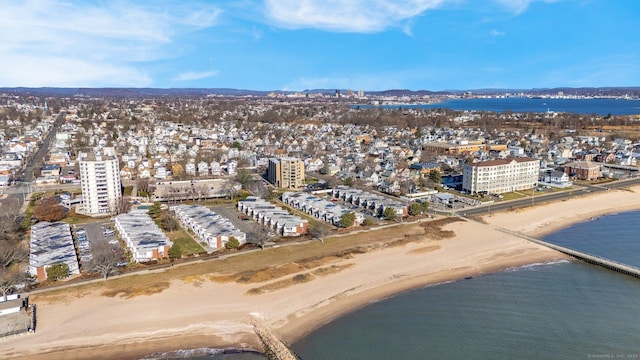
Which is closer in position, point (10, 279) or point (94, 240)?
point (10, 279)

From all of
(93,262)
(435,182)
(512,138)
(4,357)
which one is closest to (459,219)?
(435,182)

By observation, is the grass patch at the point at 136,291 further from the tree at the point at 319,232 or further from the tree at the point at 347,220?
the tree at the point at 347,220

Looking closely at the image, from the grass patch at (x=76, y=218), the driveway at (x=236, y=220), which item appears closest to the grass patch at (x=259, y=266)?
the driveway at (x=236, y=220)

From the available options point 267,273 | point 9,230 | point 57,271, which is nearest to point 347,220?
point 267,273

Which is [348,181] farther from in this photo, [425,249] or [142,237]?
[142,237]

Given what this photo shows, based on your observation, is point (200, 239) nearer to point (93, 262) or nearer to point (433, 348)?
point (93, 262)
